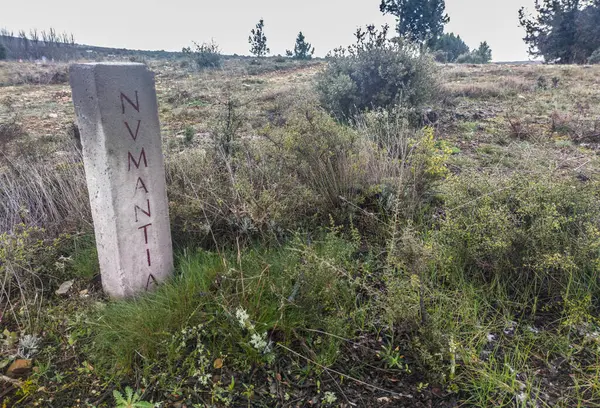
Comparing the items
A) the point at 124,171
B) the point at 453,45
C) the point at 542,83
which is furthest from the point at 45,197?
the point at 453,45

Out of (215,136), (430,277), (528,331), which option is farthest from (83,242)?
(528,331)

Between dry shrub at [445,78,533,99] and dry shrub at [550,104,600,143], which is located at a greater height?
dry shrub at [445,78,533,99]

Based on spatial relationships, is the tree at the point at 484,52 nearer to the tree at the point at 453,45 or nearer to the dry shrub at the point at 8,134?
the tree at the point at 453,45

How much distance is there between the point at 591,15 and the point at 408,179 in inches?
1440

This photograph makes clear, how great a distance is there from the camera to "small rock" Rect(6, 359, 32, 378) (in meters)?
1.95

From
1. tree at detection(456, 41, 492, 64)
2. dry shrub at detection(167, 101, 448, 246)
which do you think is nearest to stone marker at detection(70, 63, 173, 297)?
dry shrub at detection(167, 101, 448, 246)

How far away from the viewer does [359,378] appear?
6.46 ft

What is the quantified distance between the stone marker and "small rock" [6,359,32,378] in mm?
566

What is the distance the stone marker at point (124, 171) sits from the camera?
2.00 metres

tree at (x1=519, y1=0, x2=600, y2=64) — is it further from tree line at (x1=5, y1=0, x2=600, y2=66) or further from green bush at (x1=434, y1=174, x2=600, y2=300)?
green bush at (x1=434, y1=174, x2=600, y2=300)

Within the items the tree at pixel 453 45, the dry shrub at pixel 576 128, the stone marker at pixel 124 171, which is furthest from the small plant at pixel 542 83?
the tree at pixel 453 45

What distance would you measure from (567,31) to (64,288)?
3913cm

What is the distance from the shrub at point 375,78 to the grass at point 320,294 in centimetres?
354

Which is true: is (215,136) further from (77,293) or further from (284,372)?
(284,372)
